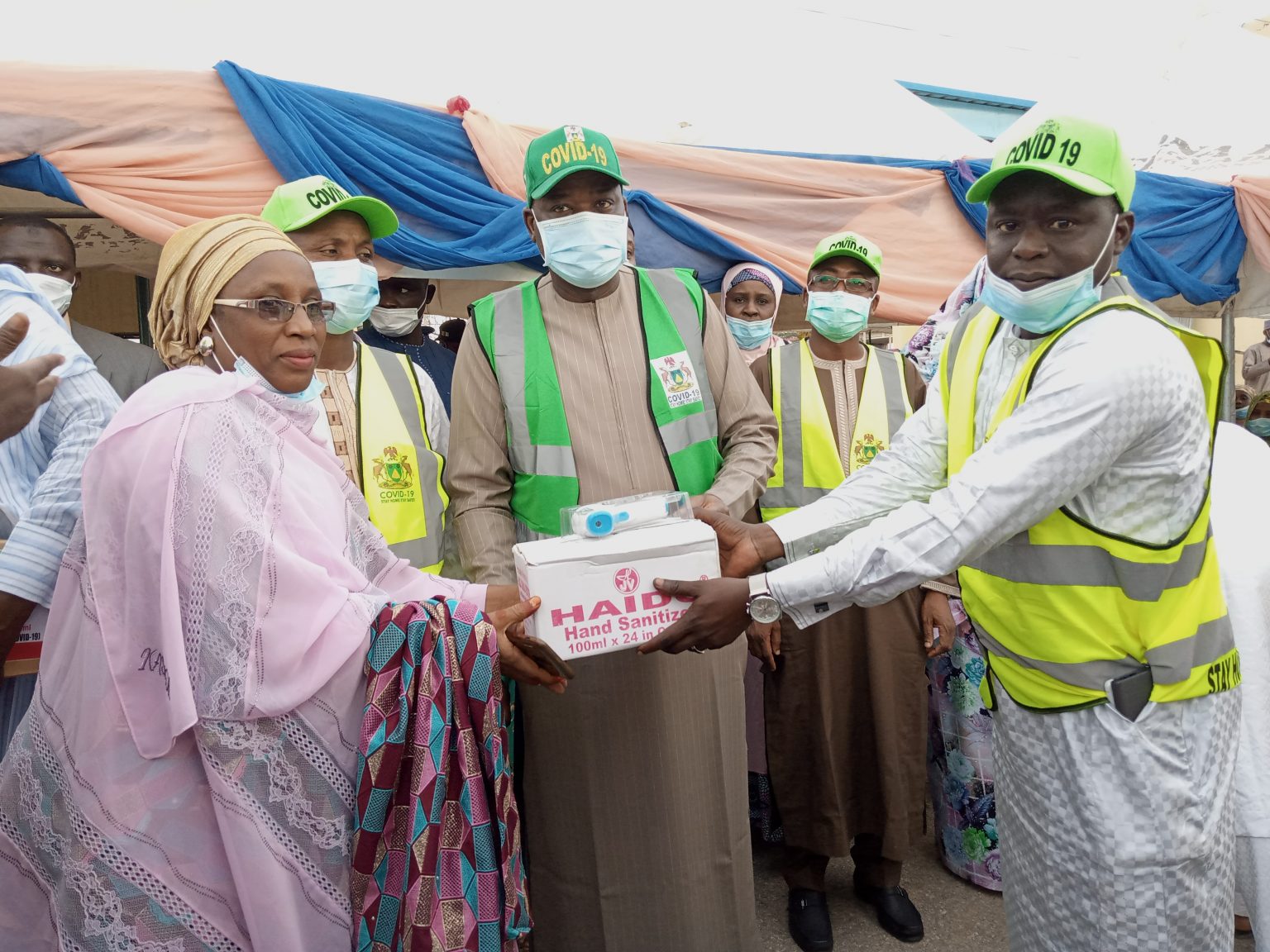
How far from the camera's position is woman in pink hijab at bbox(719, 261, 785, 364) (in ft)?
16.3

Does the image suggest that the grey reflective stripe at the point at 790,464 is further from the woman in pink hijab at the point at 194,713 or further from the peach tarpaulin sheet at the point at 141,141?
the peach tarpaulin sheet at the point at 141,141

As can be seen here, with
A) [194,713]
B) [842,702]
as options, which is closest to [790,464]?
[842,702]

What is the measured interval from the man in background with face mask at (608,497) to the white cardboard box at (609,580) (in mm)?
488

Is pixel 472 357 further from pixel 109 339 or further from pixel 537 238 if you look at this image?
pixel 109 339

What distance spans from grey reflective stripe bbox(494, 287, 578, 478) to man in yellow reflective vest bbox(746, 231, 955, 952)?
1.03m

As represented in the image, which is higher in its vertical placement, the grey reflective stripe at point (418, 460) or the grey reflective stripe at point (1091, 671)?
the grey reflective stripe at point (418, 460)

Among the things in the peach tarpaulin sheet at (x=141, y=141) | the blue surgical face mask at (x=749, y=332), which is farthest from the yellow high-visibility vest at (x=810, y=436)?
the peach tarpaulin sheet at (x=141, y=141)

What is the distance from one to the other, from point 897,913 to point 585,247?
2563mm

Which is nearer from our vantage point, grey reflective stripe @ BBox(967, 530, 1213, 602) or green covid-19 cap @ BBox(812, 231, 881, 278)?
grey reflective stripe @ BBox(967, 530, 1213, 602)

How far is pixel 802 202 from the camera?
5.34 metres

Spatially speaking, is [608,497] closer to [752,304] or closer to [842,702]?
[842,702]

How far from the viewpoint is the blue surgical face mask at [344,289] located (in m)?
2.82

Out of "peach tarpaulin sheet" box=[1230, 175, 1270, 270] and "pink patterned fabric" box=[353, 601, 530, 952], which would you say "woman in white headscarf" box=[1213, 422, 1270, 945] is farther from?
"peach tarpaulin sheet" box=[1230, 175, 1270, 270]

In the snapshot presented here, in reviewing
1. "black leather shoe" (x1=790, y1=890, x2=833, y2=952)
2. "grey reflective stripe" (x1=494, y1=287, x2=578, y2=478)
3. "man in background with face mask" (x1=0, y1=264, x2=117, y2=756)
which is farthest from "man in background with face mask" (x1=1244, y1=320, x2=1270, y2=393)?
"man in background with face mask" (x1=0, y1=264, x2=117, y2=756)
